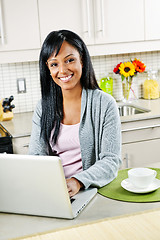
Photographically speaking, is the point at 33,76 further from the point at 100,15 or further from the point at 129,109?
the point at 129,109

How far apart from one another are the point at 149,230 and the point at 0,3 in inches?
79.5

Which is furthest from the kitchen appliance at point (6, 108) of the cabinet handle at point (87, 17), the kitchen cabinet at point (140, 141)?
the kitchen cabinet at point (140, 141)

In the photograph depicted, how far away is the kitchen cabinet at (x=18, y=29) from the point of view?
8.52 feet

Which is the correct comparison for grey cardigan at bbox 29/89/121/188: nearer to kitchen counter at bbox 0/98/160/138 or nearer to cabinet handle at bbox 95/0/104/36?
kitchen counter at bbox 0/98/160/138

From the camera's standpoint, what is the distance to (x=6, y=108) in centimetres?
282

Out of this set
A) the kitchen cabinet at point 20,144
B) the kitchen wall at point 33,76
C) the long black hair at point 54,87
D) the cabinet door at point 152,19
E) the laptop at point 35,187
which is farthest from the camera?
the kitchen wall at point 33,76

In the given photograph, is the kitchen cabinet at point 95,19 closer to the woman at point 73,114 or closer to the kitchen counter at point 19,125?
the kitchen counter at point 19,125

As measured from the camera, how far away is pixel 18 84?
10.2 feet

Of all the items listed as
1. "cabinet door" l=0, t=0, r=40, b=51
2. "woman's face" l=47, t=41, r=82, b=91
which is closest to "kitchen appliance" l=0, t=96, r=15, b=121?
"cabinet door" l=0, t=0, r=40, b=51

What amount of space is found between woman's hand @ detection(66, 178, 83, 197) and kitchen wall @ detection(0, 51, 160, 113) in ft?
6.17

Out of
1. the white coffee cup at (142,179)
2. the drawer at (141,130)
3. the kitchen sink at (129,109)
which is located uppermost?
the white coffee cup at (142,179)

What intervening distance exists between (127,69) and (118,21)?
0.47 meters

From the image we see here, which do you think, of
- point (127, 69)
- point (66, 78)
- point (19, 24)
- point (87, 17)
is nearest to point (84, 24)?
point (87, 17)

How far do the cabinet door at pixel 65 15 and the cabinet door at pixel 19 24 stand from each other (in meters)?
0.06
